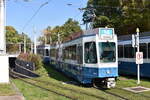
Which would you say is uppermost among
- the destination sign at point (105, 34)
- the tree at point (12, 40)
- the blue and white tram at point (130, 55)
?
the tree at point (12, 40)

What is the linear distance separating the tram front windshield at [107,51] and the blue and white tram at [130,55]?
166 inches

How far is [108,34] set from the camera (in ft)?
59.9

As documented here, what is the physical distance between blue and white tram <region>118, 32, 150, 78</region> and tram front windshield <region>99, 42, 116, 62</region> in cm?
420

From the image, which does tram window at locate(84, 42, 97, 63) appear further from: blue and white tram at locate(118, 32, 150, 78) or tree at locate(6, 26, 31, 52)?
A: tree at locate(6, 26, 31, 52)

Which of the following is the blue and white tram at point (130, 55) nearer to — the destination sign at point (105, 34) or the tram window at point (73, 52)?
the destination sign at point (105, 34)

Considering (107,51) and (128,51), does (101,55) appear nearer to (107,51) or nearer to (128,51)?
(107,51)

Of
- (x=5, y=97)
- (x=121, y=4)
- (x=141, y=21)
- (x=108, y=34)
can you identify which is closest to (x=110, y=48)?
(x=108, y=34)

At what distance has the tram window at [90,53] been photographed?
17.9 metres

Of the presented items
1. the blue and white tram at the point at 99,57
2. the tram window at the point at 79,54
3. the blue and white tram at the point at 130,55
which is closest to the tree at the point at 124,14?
the blue and white tram at the point at 130,55

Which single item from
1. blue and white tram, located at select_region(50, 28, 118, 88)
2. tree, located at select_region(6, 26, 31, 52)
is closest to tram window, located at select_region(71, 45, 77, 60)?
blue and white tram, located at select_region(50, 28, 118, 88)

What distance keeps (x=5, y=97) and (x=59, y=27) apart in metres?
97.8

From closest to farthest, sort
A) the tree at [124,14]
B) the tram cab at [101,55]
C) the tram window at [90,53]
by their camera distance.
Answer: the tram cab at [101,55] → the tram window at [90,53] → the tree at [124,14]

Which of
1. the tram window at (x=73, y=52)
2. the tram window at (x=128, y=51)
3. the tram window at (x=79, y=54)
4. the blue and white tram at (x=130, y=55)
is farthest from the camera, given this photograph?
the tram window at (x=128, y=51)

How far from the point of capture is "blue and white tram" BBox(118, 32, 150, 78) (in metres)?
21.9
